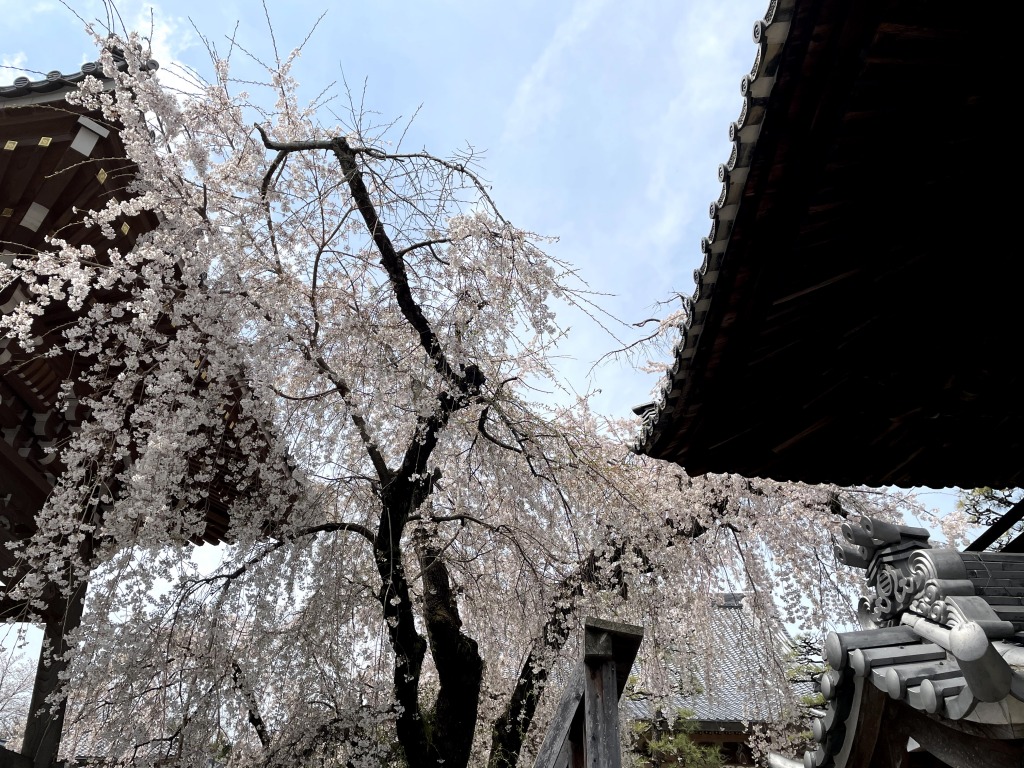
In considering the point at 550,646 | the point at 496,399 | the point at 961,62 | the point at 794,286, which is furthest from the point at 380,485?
the point at 961,62

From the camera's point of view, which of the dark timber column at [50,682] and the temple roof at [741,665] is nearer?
the dark timber column at [50,682]

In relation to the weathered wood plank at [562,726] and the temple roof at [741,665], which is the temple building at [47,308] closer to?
the weathered wood plank at [562,726]

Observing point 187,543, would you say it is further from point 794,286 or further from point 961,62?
point 961,62

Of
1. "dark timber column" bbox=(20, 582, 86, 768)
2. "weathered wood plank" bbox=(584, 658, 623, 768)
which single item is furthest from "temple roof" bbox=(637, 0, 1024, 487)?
"dark timber column" bbox=(20, 582, 86, 768)

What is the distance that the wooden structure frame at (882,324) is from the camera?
189 centimetres

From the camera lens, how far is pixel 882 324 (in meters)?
2.78

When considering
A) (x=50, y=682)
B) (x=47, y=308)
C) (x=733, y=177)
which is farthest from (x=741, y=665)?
(x=47, y=308)

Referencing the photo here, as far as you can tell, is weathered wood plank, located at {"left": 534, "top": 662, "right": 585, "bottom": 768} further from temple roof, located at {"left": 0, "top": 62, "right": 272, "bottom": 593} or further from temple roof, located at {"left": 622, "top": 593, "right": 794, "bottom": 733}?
temple roof, located at {"left": 622, "top": 593, "right": 794, "bottom": 733}

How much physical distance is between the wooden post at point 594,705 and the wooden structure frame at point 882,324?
2.57 feet

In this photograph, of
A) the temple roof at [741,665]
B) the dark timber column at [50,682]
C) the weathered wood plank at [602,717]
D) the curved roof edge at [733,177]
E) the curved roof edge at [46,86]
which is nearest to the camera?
the curved roof edge at [733,177]

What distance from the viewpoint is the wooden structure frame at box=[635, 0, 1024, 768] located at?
1.89 meters

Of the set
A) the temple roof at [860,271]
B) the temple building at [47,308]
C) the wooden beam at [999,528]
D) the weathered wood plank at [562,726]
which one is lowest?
the weathered wood plank at [562,726]

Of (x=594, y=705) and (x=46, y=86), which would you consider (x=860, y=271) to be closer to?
(x=594, y=705)

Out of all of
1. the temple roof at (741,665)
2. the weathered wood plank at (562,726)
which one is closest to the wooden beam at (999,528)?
the weathered wood plank at (562,726)
